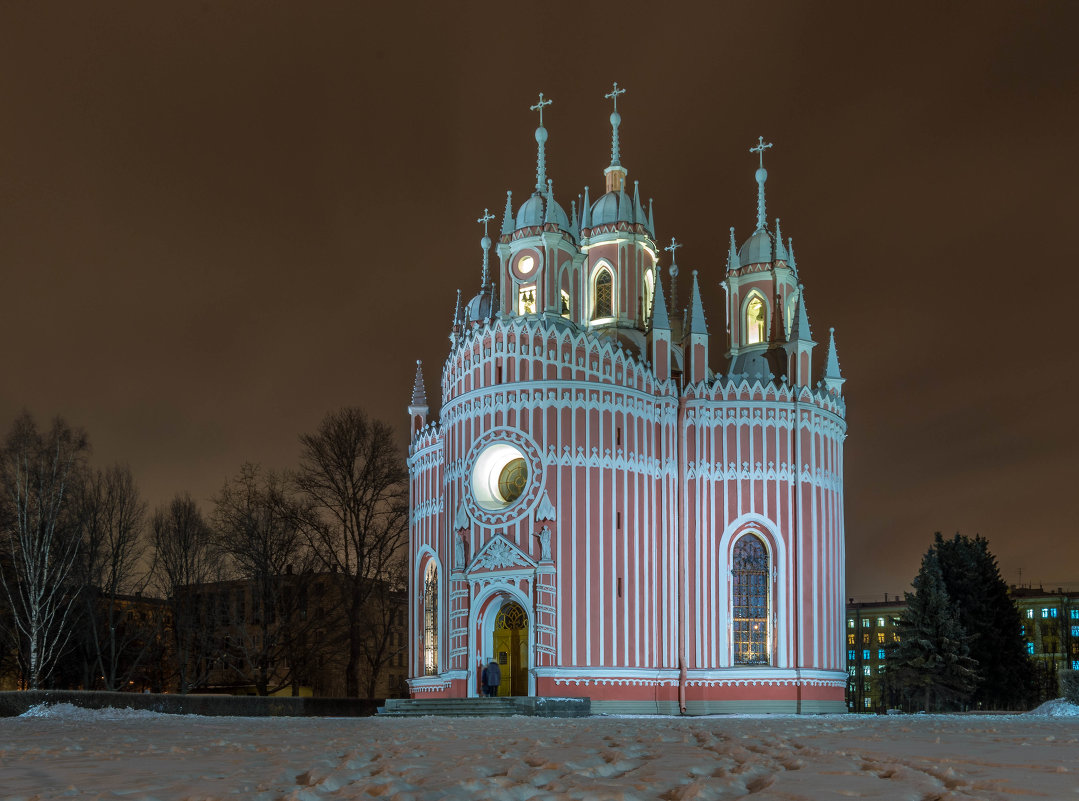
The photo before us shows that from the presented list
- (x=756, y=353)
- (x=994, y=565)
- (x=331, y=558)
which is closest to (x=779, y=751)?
(x=756, y=353)

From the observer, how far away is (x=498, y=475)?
3747 cm

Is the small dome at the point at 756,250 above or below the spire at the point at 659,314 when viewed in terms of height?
above

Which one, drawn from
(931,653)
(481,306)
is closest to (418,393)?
(481,306)

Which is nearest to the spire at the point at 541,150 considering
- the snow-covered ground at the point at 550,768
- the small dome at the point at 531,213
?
the small dome at the point at 531,213

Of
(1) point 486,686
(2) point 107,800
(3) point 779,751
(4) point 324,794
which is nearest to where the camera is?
(2) point 107,800

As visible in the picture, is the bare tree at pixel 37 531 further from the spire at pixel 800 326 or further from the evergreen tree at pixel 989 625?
the evergreen tree at pixel 989 625

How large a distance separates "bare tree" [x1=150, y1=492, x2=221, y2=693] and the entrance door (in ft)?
56.7

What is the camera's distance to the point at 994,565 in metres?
52.8

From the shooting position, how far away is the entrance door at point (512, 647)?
35875 millimetres

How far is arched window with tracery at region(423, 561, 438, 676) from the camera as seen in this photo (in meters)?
39.7

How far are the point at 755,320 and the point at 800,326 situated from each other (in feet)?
11.2

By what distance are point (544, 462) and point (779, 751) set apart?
82.9 feet

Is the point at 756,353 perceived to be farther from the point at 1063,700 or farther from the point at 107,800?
the point at 107,800

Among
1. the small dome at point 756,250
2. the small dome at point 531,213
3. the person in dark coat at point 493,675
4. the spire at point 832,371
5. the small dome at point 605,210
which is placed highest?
the small dome at point 605,210
